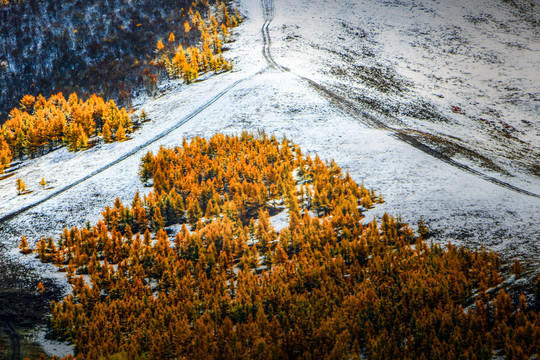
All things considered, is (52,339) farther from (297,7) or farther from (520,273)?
(297,7)

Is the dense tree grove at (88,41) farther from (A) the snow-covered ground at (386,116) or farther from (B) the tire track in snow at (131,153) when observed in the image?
(B) the tire track in snow at (131,153)

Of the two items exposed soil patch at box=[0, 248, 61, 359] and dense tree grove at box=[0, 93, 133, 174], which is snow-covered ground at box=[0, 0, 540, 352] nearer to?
exposed soil patch at box=[0, 248, 61, 359]

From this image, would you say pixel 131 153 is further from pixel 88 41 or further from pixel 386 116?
pixel 88 41

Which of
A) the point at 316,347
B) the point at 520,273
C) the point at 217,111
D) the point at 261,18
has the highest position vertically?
the point at 261,18

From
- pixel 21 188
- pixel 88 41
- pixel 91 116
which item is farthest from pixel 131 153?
pixel 88 41

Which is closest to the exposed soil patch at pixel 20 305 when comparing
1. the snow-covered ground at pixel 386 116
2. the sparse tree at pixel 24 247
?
the sparse tree at pixel 24 247

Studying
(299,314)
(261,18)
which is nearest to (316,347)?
(299,314)
